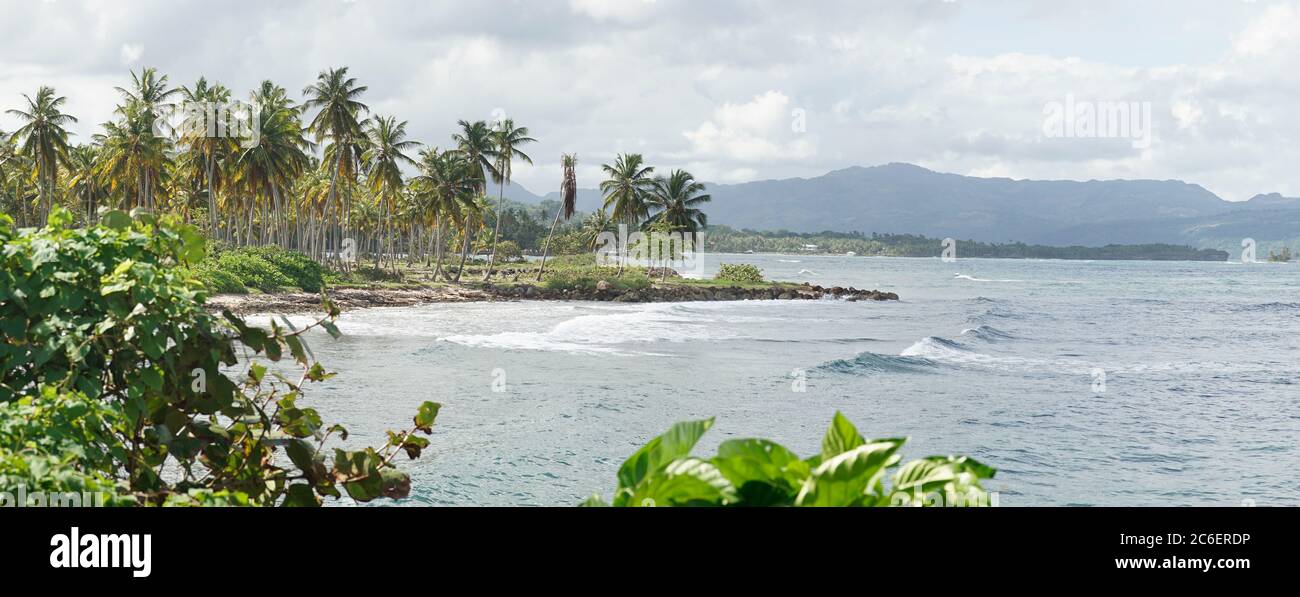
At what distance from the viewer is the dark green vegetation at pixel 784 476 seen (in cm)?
105

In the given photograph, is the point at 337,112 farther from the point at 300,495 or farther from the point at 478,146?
the point at 300,495

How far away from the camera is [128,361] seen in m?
3.09

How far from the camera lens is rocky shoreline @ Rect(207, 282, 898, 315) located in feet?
123

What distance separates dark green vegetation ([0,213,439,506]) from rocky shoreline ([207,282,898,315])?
3123 cm

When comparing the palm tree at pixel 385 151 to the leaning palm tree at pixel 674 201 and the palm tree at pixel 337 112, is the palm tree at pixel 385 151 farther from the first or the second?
the leaning palm tree at pixel 674 201

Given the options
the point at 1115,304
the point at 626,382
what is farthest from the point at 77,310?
the point at 1115,304

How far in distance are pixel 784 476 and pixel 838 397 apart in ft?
55.7

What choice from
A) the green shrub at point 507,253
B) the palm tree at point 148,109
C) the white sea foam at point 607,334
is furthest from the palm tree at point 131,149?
the green shrub at point 507,253

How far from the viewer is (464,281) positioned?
195ft

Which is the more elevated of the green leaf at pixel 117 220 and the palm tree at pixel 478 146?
the palm tree at pixel 478 146

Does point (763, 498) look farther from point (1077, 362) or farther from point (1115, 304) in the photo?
point (1115, 304)

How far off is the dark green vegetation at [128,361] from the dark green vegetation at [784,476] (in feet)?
5.13

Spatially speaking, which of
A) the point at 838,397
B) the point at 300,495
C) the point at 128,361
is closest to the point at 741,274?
the point at 838,397
